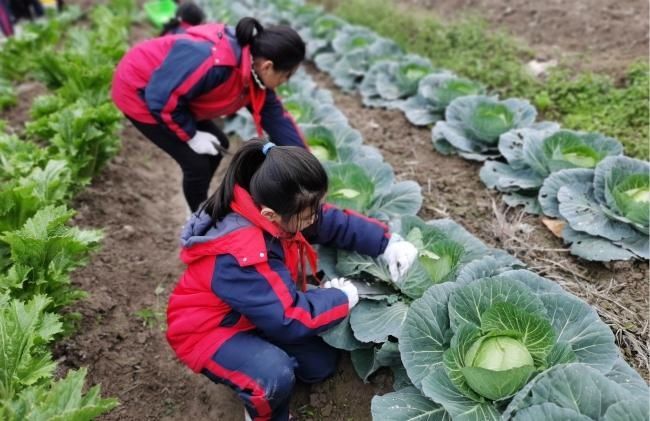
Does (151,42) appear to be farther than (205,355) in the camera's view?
Yes

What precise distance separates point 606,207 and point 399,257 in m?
1.35

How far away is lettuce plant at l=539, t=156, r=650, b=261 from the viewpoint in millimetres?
2787

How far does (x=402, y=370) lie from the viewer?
231cm

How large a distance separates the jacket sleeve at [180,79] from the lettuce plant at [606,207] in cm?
217

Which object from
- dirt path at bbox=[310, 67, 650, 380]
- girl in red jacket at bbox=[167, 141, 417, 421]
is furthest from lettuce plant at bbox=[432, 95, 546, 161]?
girl in red jacket at bbox=[167, 141, 417, 421]

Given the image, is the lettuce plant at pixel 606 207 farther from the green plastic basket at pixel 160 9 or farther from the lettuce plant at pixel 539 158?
the green plastic basket at pixel 160 9

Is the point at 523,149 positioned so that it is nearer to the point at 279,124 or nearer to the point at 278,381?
the point at 279,124

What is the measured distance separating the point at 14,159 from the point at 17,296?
1.39m

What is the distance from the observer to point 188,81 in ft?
9.89

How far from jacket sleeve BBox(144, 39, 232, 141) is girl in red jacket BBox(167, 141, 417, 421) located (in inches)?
42.7

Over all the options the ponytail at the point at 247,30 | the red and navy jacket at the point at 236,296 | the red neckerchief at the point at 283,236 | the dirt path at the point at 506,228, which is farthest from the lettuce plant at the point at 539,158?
the ponytail at the point at 247,30

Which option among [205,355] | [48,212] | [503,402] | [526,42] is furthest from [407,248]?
[526,42]

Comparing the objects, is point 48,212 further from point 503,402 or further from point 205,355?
Answer: point 503,402

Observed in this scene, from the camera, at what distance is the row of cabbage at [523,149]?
113 inches
